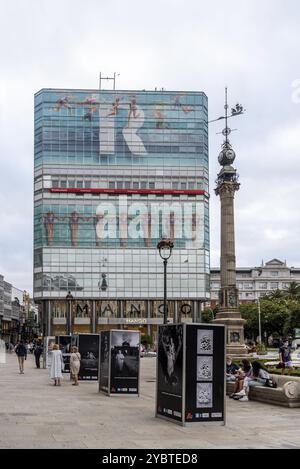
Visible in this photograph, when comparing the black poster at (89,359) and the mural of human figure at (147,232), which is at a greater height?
the mural of human figure at (147,232)

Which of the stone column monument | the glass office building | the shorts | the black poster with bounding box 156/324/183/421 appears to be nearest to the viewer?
the black poster with bounding box 156/324/183/421

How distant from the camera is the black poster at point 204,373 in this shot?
16.1 meters

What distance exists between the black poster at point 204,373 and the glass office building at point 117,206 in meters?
105

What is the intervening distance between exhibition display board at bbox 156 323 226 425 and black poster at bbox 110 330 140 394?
768 centimetres

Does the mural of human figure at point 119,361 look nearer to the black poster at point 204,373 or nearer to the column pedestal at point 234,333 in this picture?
the black poster at point 204,373

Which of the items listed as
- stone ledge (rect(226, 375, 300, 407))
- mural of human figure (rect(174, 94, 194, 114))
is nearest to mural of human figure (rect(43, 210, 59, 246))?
mural of human figure (rect(174, 94, 194, 114))

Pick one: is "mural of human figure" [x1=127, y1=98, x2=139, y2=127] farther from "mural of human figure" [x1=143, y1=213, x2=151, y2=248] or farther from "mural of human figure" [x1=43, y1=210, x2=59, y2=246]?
"mural of human figure" [x1=43, y1=210, x2=59, y2=246]

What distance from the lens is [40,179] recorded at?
12212 centimetres

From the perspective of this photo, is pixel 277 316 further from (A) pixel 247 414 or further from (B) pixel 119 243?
(A) pixel 247 414

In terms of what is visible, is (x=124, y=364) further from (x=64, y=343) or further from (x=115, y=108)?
(x=115, y=108)

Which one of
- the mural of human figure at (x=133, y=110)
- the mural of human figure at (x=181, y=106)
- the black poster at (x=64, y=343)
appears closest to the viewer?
the black poster at (x=64, y=343)

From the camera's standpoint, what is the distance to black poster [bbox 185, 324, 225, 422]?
16.1m

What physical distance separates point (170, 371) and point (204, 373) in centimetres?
93

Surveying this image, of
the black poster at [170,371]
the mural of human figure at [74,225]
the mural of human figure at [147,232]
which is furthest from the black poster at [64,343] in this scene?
the mural of human figure at [147,232]
